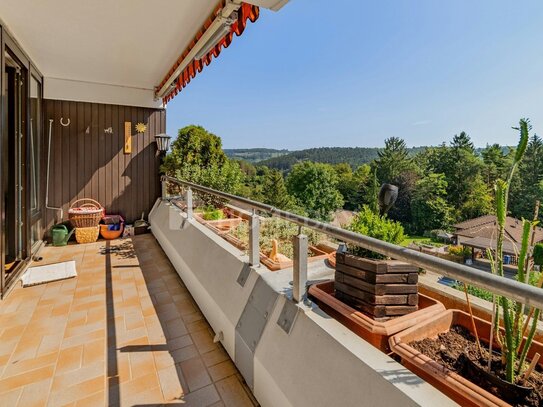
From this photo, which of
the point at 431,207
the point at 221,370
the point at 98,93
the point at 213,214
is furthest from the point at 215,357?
the point at 431,207

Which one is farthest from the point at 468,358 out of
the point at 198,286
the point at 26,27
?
the point at 26,27

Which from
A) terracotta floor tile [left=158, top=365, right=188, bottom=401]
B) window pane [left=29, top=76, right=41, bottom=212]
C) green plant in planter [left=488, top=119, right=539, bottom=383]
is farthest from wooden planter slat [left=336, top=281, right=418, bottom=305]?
window pane [left=29, top=76, right=41, bottom=212]

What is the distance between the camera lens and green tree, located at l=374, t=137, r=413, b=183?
37719 millimetres

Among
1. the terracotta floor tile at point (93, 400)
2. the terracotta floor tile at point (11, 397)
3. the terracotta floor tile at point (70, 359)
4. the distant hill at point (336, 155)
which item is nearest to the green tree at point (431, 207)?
the distant hill at point (336, 155)

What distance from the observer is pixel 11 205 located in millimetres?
3549

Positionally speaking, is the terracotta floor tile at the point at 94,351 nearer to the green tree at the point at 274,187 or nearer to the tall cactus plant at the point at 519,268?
the tall cactus plant at the point at 519,268

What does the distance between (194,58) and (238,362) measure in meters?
3.33

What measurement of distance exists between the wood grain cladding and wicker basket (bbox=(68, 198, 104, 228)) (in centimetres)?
26

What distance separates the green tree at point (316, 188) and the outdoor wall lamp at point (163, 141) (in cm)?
2892

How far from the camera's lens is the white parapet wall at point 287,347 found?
1.01m

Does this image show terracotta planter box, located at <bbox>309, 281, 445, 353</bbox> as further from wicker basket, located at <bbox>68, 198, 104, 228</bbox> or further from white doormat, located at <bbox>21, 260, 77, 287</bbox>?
wicker basket, located at <bbox>68, 198, 104, 228</bbox>

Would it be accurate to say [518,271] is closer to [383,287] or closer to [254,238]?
[383,287]

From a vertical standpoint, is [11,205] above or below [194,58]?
below

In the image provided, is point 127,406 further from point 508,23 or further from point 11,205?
point 508,23
